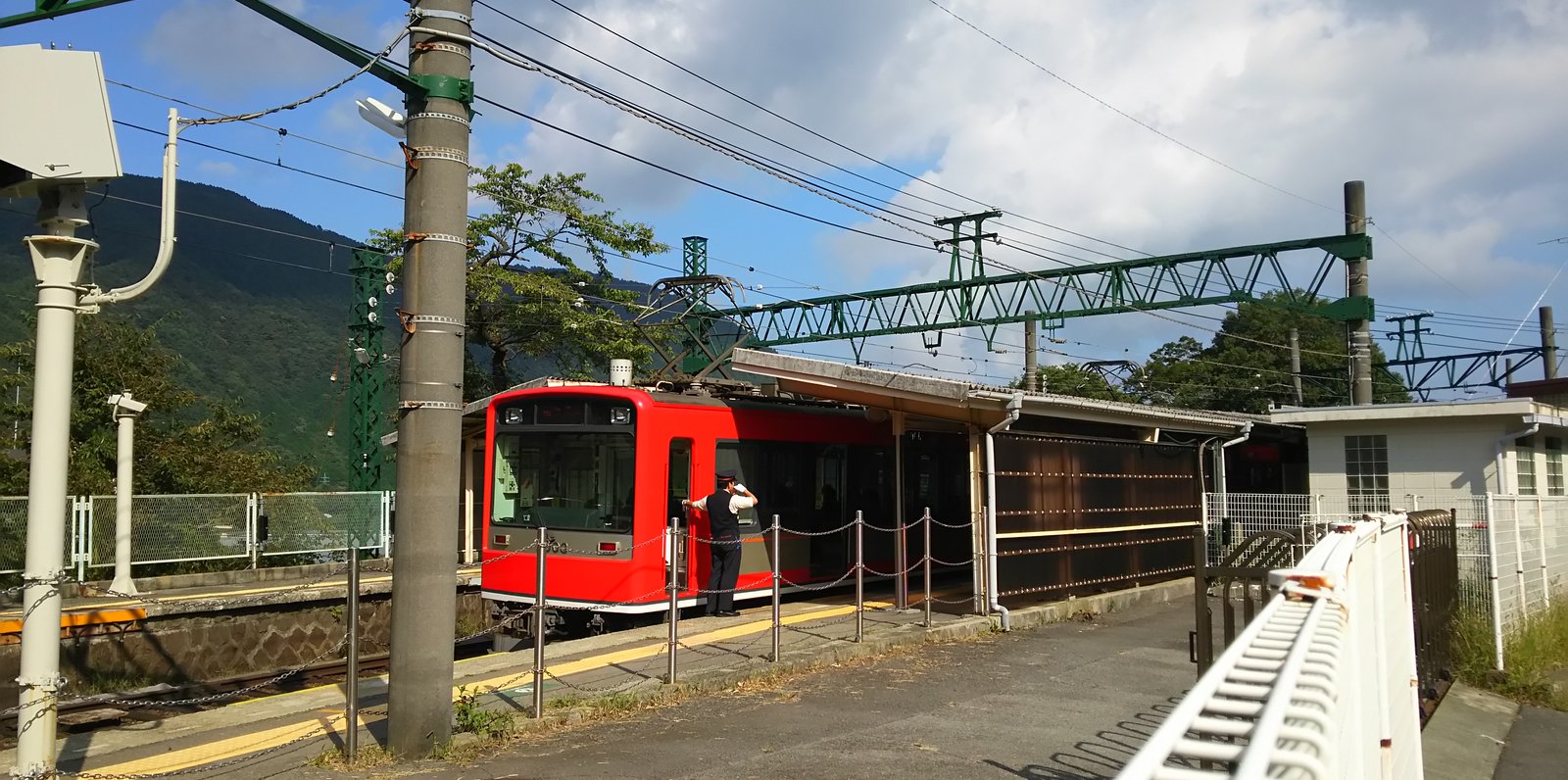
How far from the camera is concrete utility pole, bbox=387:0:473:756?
7.17 m

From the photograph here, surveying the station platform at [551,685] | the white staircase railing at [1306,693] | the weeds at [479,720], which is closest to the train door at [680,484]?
the station platform at [551,685]

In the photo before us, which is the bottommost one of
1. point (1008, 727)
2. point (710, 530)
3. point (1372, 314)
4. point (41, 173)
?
point (1008, 727)

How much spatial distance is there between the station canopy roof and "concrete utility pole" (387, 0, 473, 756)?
20.9 ft

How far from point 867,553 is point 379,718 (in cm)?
818

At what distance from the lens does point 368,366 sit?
27453mm

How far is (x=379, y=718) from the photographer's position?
27.1ft

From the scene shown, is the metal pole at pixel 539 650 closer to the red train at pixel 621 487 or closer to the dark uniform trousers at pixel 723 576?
the red train at pixel 621 487

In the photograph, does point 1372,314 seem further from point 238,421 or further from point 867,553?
point 238,421

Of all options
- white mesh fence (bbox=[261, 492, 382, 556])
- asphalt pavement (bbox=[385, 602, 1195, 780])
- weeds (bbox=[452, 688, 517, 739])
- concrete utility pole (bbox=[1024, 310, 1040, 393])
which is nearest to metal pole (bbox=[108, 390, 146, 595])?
white mesh fence (bbox=[261, 492, 382, 556])

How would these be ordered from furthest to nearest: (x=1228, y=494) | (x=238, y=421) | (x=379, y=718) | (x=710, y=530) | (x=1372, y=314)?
(x=238, y=421) < (x=1372, y=314) < (x=1228, y=494) < (x=710, y=530) < (x=379, y=718)

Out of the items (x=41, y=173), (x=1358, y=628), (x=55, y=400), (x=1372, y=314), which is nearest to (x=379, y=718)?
(x=55, y=400)

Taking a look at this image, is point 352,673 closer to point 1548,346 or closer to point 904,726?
point 904,726

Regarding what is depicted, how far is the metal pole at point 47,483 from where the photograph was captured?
583 centimetres

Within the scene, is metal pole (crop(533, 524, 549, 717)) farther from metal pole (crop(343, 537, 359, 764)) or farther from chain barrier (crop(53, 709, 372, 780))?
chain barrier (crop(53, 709, 372, 780))
